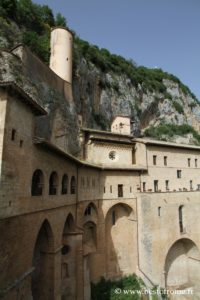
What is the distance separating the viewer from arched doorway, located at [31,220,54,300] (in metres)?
13.2

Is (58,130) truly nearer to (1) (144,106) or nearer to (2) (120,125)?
(2) (120,125)

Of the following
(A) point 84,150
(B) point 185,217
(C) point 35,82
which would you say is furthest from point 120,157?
(C) point 35,82

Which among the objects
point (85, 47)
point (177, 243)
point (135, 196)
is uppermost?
point (85, 47)

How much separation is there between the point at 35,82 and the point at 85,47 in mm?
23945

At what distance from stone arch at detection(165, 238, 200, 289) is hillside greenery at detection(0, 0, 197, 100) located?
89.4 feet

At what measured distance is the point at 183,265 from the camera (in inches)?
1007

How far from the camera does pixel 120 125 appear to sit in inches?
1176

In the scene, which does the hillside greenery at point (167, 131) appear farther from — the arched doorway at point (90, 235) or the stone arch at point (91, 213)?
the arched doorway at point (90, 235)

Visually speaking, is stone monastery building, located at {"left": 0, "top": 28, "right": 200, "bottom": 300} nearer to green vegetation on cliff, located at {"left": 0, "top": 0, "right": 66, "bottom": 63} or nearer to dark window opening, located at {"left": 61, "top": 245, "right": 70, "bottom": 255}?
dark window opening, located at {"left": 61, "top": 245, "right": 70, "bottom": 255}

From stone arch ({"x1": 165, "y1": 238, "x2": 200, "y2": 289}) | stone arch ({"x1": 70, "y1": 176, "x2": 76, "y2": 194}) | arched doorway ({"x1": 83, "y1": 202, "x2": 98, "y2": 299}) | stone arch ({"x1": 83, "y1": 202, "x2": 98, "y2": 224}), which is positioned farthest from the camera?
stone arch ({"x1": 165, "y1": 238, "x2": 200, "y2": 289})

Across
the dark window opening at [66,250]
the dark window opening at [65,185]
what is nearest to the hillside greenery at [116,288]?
the dark window opening at [66,250]

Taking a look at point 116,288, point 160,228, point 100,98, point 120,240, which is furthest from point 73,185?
point 100,98

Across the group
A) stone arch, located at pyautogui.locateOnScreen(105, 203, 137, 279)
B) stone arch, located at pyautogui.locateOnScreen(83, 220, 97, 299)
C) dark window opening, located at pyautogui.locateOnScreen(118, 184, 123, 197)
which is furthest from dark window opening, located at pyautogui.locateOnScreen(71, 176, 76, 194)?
dark window opening, located at pyautogui.locateOnScreen(118, 184, 123, 197)

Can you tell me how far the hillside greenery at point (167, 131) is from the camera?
50.7m
